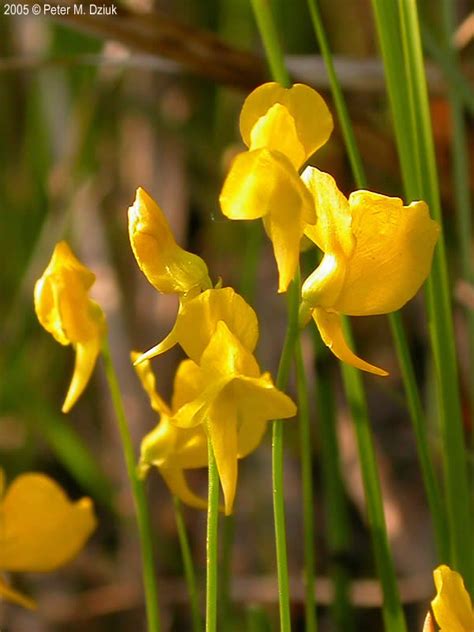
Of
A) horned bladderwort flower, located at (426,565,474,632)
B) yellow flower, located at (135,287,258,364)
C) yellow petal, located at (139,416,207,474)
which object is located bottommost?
horned bladderwort flower, located at (426,565,474,632)

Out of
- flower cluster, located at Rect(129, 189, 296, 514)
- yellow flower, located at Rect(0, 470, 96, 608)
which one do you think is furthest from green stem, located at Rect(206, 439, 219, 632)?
yellow flower, located at Rect(0, 470, 96, 608)

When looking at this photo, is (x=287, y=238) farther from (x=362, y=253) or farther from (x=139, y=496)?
(x=139, y=496)

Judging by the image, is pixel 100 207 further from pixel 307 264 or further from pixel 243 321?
pixel 243 321

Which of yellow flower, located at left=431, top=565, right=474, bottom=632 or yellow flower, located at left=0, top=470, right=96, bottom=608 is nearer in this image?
yellow flower, located at left=431, top=565, right=474, bottom=632

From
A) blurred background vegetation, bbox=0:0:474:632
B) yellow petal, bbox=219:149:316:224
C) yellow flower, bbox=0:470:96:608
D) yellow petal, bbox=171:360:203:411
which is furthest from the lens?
blurred background vegetation, bbox=0:0:474:632

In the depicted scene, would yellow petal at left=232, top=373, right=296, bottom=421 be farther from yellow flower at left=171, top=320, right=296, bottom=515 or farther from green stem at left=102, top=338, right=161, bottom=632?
green stem at left=102, top=338, right=161, bottom=632

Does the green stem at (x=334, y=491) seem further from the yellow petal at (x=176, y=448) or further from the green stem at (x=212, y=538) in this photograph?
the green stem at (x=212, y=538)

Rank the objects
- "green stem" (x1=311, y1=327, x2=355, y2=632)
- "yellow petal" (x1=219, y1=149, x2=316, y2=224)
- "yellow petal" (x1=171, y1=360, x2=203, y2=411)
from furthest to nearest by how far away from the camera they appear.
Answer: "green stem" (x1=311, y1=327, x2=355, y2=632)
"yellow petal" (x1=171, y1=360, x2=203, y2=411)
"yellow petal" (x1=219, y1=149, x2=316, y2=224)
